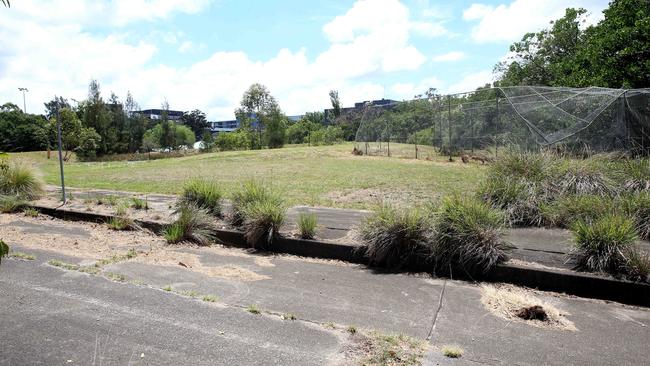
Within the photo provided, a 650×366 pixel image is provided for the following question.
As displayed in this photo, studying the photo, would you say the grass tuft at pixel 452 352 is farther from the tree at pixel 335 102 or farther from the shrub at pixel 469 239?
the tree at pixel 335 102

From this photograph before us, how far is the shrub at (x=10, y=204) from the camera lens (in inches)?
366

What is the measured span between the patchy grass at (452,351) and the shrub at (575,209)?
119 inches

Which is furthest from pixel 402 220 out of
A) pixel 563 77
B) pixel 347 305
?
→ pixel 563 77

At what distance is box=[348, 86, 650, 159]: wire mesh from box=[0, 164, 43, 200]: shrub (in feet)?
31.4

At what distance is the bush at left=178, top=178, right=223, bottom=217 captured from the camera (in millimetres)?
7660

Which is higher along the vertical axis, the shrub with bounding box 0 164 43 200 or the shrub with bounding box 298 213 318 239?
the shrub with bounding box 0 164 43 200

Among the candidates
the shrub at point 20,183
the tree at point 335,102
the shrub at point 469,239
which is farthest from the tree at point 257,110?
the shrub at point 469,239

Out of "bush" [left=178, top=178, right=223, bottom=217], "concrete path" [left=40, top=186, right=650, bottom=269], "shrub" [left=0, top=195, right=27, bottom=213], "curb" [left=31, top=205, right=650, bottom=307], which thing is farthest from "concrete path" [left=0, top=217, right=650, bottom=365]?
"shrub" [left=0, top=195, right=27, bottom=213]

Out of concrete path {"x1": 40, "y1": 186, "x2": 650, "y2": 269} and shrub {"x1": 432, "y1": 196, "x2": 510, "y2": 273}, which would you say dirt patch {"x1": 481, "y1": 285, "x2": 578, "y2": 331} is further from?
concrete path {"x1": 40, "y1": 186, "x2": 650, "y2": 269}

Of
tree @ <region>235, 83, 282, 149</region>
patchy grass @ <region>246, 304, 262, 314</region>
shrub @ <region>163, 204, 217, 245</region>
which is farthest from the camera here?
tree @ <region>235, 83, 282, 149</region>

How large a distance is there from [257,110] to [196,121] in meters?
53.1

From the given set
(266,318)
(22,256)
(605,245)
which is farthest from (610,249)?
(22,256)

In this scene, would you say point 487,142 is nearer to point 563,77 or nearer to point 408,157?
point 408,157

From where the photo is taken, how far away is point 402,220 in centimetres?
555
